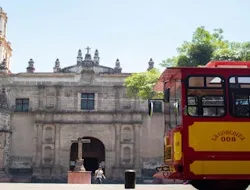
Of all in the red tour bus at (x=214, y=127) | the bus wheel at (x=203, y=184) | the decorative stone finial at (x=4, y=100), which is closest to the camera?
the red tour bus at (x=214, y=127)

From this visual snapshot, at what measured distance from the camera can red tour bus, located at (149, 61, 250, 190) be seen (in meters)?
11.5

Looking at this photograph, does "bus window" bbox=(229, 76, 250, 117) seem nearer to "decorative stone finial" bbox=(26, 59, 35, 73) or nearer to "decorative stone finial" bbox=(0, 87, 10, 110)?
"decorative stone finial" bbox=(0, 87, 10, 110)

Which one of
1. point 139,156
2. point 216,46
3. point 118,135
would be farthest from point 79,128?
point 216,46

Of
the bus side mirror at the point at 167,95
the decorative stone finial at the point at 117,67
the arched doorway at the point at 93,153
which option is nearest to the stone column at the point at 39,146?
the arched doorway at the point at 93,153

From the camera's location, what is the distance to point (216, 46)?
2759cm

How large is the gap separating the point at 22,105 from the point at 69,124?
4.85 m

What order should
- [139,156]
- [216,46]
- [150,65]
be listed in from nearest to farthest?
[216,46] < [139,156] < [150,65]

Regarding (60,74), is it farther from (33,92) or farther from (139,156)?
(139,156)

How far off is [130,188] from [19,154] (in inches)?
816

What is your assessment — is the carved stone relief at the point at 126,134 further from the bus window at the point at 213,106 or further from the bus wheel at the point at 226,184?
the bus window at the point at 213,106

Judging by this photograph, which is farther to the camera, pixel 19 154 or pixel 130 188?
pixel 19 154

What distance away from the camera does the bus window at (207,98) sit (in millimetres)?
11539

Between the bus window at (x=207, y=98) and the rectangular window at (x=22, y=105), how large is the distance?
1153 inches

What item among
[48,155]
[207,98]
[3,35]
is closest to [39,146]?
[48,155]
